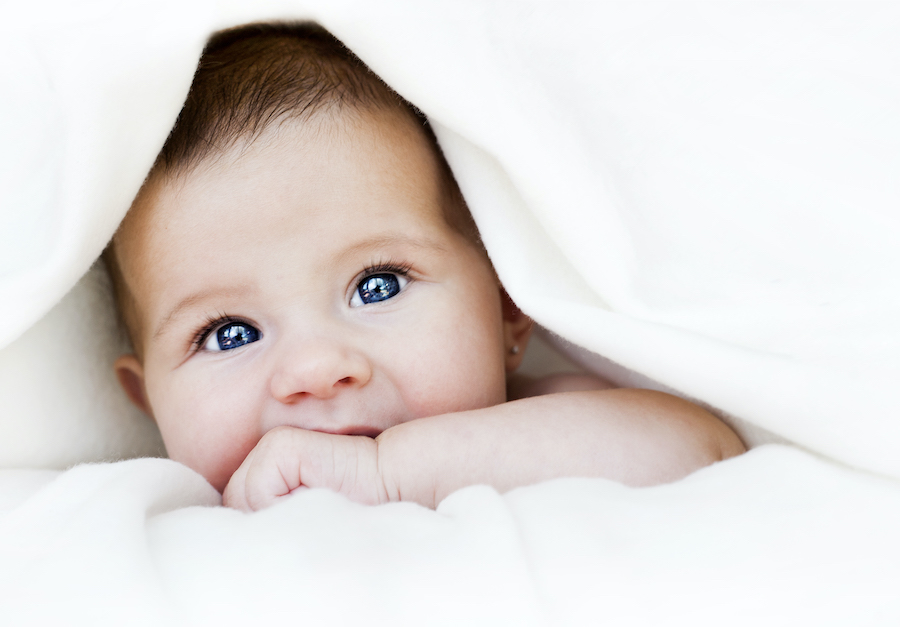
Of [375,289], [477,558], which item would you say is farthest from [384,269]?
[477,558]

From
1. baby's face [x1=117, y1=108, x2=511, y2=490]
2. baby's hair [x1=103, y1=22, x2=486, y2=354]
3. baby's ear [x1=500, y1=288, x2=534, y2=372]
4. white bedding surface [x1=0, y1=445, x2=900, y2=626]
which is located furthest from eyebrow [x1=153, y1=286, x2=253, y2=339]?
baby's ear [x1=500, y1=288, x2=534, y2=372]

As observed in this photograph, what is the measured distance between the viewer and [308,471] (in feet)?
2.42

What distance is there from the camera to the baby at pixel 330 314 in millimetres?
762

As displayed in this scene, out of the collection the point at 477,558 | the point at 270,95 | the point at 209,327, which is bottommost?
the point at 477,558

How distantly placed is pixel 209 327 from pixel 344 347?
223 mm

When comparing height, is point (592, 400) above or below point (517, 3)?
below

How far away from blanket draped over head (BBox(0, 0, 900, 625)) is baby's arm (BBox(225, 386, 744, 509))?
0.22 feet

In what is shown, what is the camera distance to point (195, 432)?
35.9 inches

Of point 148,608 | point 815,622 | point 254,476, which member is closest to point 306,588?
point 148,608

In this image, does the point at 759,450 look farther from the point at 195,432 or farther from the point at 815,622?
the point at 195,432

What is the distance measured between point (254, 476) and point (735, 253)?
0.56m

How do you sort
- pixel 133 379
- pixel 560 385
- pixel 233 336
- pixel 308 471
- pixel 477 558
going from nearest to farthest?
pixel 477 558 < pixel 308 471 < pixel 233 336 < pixel 560 385 < pixel 133 379

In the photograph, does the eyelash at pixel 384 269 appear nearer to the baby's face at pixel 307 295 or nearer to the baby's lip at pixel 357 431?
the baby's face at pixel 307 295

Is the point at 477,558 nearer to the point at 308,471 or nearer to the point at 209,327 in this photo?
the point at 308,471
